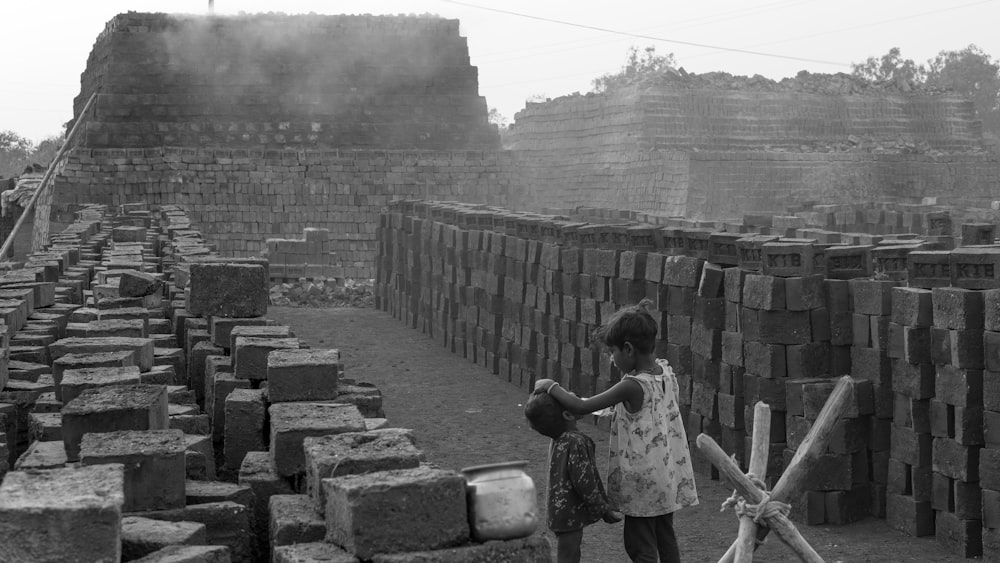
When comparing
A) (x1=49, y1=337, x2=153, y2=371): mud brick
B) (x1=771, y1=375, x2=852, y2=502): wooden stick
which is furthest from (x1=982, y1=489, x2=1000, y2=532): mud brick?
(x1=49, y1=337, x2=153, y2=371): mud brick

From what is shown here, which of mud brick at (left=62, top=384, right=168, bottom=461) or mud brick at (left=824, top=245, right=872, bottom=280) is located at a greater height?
mud brick at (left=824, top=245, right=872, bottom=280)

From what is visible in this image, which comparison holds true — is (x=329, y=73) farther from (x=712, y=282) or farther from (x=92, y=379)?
(x=92, y=379)

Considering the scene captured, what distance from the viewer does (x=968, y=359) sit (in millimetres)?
7328

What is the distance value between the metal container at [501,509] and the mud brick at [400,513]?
0.05m

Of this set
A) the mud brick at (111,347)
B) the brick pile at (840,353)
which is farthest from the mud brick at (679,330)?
the mud brick at (111,347)

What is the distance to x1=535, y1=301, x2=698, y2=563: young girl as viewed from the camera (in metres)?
5.90

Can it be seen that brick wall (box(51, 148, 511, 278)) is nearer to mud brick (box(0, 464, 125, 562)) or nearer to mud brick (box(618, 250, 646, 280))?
mud brick (box(618, 250, 646, 280))

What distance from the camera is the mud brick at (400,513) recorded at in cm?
443

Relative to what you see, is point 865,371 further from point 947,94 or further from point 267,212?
point 947,94

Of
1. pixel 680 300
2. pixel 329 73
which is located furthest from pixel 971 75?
pixel 680 300

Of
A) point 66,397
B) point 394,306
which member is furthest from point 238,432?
point 394,306

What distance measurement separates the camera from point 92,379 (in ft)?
23.7

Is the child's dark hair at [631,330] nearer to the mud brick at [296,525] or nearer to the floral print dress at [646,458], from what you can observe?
the floral print dress at [646,458]

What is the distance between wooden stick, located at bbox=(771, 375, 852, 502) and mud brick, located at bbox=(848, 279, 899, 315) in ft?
7.79
